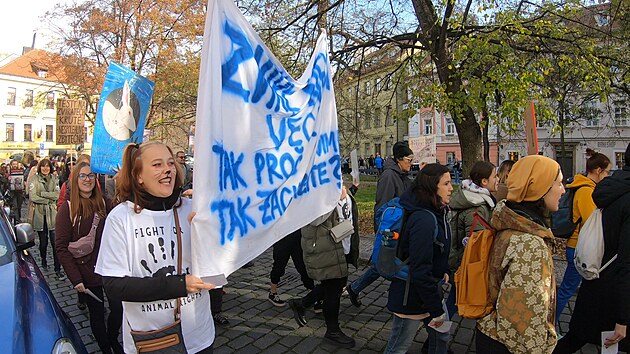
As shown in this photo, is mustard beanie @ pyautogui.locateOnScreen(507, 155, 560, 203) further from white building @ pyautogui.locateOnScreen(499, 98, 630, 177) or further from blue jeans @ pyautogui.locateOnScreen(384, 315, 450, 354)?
white building @ pyautogui.locateOnScreen(499, 98, 630, 177)

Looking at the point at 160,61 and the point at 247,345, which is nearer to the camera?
the point at 247,345

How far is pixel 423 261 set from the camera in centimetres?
266

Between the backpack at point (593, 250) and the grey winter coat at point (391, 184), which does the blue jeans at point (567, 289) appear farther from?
the grey winter coat at point (391, 184)

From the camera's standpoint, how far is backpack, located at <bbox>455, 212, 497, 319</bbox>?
2.23 meters

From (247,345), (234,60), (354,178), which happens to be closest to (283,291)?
(247,345)

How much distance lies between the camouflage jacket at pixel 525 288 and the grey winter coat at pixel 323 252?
1.80 metres

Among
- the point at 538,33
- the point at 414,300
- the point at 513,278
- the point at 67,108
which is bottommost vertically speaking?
the point at 414,300

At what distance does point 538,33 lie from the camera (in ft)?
25.8

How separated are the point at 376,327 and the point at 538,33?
22.7 feet

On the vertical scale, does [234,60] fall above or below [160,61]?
below

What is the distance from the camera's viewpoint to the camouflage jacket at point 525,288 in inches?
78.4

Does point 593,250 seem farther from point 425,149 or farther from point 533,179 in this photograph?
point 425,149

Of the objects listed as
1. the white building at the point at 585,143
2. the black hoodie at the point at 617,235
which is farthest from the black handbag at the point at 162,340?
the white building at the point at 585,143

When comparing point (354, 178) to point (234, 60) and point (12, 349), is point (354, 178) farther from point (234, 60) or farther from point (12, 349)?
point (12, 349)
